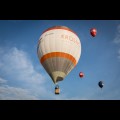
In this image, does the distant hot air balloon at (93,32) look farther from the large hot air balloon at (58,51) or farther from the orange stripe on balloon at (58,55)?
the orange stripe on balloon at (58,55)

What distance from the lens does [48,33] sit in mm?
18750

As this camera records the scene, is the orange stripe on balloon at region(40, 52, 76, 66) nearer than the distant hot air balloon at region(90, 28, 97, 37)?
Yes

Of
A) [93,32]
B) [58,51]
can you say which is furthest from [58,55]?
[93,32]

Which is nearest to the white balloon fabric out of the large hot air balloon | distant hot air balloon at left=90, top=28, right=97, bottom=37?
the large hot air balloon

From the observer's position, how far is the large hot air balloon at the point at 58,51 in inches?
708

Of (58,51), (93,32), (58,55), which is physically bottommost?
(58,55)

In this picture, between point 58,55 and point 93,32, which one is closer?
point 58,55

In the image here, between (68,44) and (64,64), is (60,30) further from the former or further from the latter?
(64,64)

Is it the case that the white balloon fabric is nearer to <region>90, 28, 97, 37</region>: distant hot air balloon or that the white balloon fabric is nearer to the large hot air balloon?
the large hot air balloon

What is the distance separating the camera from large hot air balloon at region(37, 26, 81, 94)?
17984 mm

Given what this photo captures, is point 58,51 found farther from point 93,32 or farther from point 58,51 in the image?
point 93,32

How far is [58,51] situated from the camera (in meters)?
18.0
